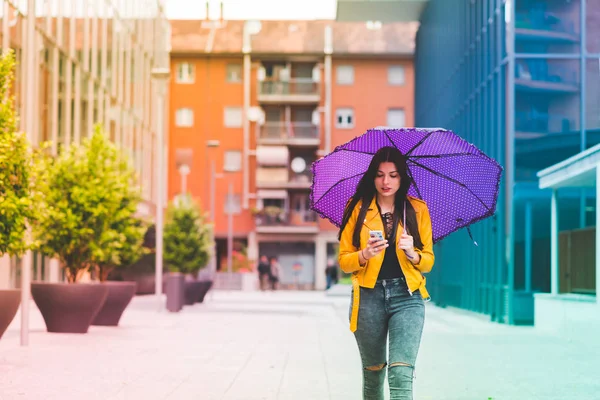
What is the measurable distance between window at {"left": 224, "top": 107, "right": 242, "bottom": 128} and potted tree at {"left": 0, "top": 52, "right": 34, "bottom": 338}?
163ft

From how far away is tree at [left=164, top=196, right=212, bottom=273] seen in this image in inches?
1527

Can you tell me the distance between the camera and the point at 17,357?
39.2 ft

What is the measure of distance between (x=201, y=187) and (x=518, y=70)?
136 ft

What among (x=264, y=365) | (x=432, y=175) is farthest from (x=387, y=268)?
(x=264, y=365)

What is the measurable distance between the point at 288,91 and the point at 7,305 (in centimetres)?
5094

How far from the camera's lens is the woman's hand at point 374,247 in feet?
17.5

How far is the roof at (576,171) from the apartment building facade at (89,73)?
7553 millimetres

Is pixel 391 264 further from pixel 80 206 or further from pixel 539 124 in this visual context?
pixel 539 124

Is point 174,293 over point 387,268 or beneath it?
beneath

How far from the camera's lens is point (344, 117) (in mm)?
62156

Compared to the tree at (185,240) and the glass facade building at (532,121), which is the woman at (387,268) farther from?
the tree at (185,240)

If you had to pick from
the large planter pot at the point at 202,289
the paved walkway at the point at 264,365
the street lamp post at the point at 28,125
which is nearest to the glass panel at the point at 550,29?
the paved walkway at the point at 264,365

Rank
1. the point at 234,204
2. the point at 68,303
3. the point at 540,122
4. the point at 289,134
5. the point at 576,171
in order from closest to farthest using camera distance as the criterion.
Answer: the point at 68,303, the point at 576,171, the point at 540,122, the point at 289,134, the point at 234,204

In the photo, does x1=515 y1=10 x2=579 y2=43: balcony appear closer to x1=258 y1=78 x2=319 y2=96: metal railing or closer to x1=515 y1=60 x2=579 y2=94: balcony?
x1=515 y1=60 x2=579 y2=94: balcony
